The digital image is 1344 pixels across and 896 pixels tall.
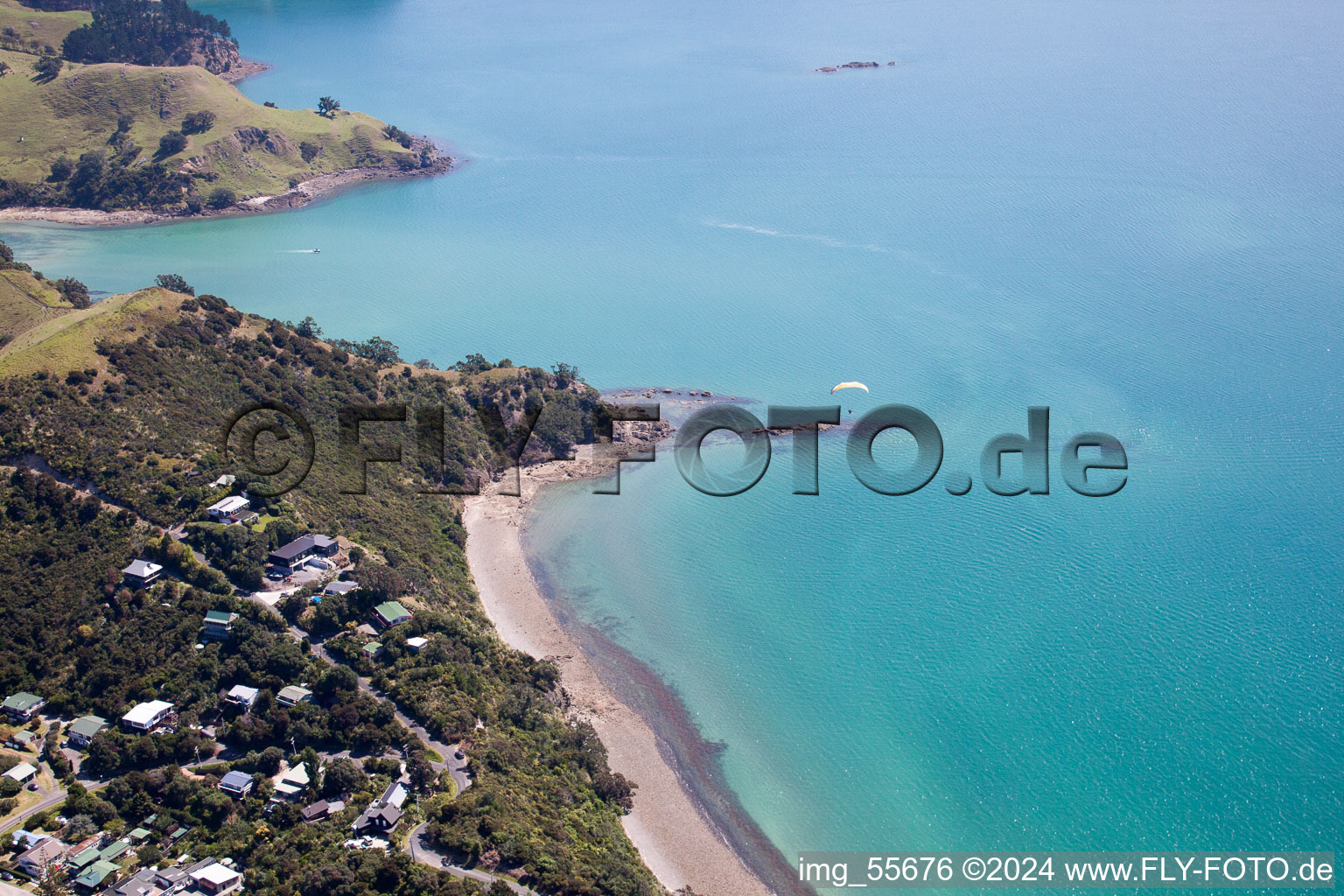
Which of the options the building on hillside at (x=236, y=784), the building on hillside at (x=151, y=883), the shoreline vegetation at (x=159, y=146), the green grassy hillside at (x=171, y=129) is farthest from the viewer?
the green grassy hillside at (x=171, y=129)

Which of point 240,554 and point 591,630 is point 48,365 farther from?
point 591,630

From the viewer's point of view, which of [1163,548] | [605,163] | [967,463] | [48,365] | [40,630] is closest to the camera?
[40,630]

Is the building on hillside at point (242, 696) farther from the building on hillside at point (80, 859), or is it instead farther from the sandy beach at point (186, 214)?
the sandy beach at point (186, 214)

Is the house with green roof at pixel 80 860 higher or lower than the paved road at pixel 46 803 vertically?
lower

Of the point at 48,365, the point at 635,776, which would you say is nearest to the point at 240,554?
the point at 48,365

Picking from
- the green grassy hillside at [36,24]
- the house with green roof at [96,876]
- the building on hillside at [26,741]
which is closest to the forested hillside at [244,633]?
the house with green roof at [96,876]

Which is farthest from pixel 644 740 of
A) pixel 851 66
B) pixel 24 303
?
pixel 851 66

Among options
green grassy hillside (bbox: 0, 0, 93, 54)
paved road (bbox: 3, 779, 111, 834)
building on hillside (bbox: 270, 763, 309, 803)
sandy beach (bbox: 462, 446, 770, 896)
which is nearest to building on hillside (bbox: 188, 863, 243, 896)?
building on hillside (bbox: 270, 763, 309, 803)
